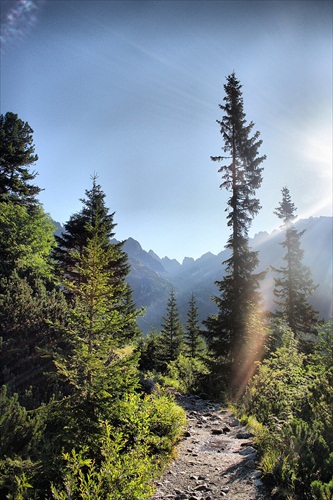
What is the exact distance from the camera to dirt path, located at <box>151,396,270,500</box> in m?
5.72

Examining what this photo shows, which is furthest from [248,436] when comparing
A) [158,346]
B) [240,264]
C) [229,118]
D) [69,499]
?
[158,346]

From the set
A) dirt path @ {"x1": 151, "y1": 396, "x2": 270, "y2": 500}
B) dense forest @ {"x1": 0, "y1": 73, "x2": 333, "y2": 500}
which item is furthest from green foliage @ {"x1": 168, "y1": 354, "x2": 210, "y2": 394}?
dirt path @ {"x1": 151, "y1": 396, "x2": 270, "y2": 500}

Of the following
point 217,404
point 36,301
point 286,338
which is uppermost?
point 36,301

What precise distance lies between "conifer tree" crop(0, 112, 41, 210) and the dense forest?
22.5ft

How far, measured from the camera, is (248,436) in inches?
338

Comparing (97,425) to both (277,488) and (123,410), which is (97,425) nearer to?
(123,410)

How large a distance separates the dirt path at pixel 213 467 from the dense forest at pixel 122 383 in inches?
14.1

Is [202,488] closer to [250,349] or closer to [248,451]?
[248,451]

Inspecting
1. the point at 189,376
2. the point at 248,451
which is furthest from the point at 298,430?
the point at 189,376

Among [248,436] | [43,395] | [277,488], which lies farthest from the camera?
[248,436]

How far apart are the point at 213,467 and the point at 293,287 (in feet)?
79.7

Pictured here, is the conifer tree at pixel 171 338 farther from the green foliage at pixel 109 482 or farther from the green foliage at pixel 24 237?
the green foliage at pixel 109 482

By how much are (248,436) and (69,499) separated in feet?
20.3

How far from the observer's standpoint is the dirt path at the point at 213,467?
5.72 m
